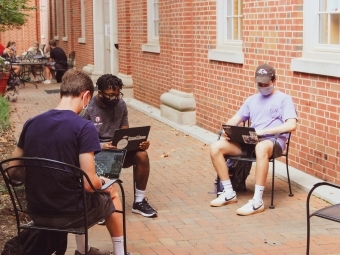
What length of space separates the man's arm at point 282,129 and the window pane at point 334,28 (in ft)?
4.57

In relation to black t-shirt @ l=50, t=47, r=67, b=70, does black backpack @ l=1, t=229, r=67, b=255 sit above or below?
below

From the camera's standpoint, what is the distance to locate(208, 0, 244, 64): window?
436 inches

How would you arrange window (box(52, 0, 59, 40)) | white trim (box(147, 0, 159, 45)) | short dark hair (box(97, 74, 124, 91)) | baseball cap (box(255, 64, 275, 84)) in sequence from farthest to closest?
1. window (box(52, 0, 59, 40))
2. white trim (box(147, 0, 159, 45))
3. baseball cap (box(255, 64, 275, 84))
4. short dark hair (box(97, 74, 124, 91))

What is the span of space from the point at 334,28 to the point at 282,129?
167 centimetres

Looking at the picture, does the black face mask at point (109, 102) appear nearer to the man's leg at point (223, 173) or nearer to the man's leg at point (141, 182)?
the man's leg at point (141, 182)

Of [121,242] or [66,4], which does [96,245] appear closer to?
[121,242]


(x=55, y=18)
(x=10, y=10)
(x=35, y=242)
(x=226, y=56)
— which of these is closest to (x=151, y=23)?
(x=226, y=56)

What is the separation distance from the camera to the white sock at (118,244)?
5.40 m

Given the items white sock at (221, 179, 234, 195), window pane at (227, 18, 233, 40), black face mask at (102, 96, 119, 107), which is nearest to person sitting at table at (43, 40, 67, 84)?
window pane at (227, 18, 233, 40)

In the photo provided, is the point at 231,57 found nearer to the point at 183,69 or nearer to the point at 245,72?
the point at 245,72

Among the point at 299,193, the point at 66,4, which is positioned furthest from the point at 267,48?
the point at 66,4

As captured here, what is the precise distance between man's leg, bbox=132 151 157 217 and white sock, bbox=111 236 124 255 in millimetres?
1678

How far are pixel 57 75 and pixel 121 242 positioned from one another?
67.0ft

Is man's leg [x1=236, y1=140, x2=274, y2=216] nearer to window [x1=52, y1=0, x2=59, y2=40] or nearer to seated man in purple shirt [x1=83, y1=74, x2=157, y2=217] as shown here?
seated man in purple shirt [x1=83, y1=74, x2=157, y2=217]
